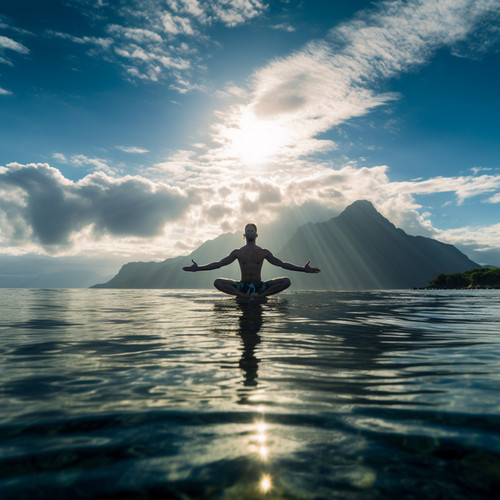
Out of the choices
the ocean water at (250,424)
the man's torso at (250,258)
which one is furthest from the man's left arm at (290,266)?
the ocean water at (250,424)

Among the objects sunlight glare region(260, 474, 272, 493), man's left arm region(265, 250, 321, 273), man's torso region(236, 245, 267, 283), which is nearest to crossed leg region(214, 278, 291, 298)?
man's left arm region(265, 250, 321, 273)

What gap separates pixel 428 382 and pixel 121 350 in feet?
11.6

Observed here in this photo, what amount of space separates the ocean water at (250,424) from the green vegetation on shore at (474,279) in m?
124

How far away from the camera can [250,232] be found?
1500cm

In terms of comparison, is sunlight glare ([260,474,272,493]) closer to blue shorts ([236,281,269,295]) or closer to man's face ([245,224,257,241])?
man's face ([245,224,257,241])

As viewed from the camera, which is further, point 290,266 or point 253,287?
point 253,287

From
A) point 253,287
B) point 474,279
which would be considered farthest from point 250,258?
point 474,279

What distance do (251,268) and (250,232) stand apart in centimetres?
152

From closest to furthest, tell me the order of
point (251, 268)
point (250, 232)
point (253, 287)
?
point (250, 232), point (251, 268), point (253, 287)

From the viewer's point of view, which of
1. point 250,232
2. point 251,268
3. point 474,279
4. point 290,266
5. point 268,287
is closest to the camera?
point 290,266

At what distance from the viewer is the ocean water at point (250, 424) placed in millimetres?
1557

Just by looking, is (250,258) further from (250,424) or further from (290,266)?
(250,424)

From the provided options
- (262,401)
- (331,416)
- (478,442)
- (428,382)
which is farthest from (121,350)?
(478,442)

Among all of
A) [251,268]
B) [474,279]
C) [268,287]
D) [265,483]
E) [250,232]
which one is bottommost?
[265,483]
